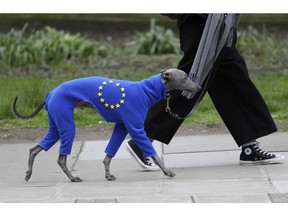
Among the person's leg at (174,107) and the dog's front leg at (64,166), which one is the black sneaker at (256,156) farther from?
the dog's front leg at (64,166)

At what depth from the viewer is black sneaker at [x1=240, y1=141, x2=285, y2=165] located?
7395 mm

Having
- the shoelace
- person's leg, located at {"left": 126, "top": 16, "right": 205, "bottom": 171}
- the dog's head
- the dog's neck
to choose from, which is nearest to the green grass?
the shoelace

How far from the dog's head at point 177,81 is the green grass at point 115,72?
238cm

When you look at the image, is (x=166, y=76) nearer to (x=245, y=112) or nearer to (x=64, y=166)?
(x=245, y=112)

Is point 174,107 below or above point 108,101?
below

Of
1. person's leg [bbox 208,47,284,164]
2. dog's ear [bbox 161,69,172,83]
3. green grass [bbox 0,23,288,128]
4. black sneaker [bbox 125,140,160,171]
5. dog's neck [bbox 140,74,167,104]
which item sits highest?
dog's ear [bbox 161,69,172,83]

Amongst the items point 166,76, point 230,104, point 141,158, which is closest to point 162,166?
point 141,158

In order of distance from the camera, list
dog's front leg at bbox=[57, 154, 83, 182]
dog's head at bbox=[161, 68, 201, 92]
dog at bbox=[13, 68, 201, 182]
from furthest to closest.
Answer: dog's front leg at bbox=[57, 154, 83, 182], dog's head at bbox=[161, 68, 201, 92], dog at bbox=[13, 68, 201, 182]

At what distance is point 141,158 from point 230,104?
0.87m

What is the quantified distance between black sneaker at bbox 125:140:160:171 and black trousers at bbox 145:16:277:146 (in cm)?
17

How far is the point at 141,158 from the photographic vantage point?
745 cm

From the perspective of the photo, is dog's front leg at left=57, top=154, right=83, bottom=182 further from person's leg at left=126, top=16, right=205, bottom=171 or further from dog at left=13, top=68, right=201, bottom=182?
person's leg at left=126, top=16, right=205, bottom=171

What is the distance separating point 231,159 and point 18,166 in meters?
1.85

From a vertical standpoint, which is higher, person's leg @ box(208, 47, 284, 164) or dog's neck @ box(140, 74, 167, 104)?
dog's neck @ box(140, 74, 167, 104)
